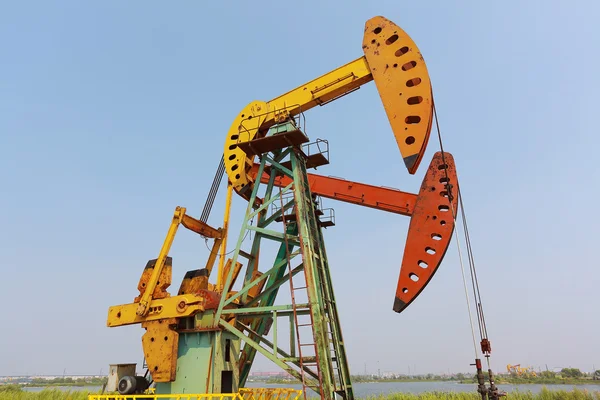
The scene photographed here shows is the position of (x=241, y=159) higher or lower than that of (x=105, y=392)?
higher

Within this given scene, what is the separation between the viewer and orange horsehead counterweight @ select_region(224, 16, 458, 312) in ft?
30.0

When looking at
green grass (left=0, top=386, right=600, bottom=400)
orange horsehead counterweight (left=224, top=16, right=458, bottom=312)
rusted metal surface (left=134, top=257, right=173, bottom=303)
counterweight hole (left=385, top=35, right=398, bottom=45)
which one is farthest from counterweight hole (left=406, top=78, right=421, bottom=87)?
green grass (left=0, top=386, right=600, bottom=400)

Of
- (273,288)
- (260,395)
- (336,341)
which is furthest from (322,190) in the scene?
(260,395)

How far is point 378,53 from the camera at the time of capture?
1016 centimetres

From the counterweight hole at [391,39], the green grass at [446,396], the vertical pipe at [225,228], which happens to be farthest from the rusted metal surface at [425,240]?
the green grass at [446,396]

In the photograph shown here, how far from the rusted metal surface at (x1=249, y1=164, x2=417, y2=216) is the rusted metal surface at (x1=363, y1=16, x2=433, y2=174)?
3887 mm

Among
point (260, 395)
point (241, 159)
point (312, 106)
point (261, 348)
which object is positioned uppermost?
point (312, 106)

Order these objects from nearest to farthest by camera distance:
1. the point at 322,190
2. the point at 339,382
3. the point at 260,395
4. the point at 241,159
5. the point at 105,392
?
the point at 260,395, the point at 339,382, the point at 105,392, the point at 241,159, the point at 322,190

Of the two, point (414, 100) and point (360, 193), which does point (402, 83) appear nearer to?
point (414, 100)

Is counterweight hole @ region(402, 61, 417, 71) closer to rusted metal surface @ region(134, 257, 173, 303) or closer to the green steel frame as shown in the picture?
the green steel frame

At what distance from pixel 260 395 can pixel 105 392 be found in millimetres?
4172

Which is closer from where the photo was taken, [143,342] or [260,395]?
[260,395]

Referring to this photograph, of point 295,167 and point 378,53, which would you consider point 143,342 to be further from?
point 378,53

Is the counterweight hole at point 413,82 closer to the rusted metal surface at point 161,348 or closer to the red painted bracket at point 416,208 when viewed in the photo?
the red painted bracket at point 416,208
